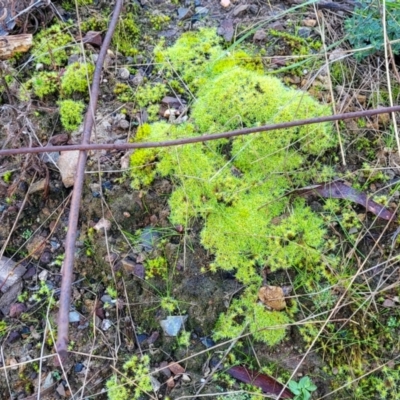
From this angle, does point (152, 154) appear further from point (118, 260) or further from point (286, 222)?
point (286, 222)

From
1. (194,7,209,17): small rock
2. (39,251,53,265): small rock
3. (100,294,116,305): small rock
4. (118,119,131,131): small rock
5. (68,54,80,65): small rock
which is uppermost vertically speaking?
(194,7,209,17): small rock

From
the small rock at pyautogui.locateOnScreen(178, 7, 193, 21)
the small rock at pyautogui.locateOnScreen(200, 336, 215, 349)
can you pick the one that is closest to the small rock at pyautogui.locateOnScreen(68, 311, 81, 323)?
the small rock at pyautogui.locateOnScreen(200, 336, 215, 349)

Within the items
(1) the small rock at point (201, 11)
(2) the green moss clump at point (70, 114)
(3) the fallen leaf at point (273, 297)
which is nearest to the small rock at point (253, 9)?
(1) the small rock at point (201, 11)

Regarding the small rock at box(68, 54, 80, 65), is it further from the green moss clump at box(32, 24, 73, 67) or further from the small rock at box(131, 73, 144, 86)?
the small rock at box(131, 73, 144, 86)

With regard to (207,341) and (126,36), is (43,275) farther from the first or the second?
(126,36)

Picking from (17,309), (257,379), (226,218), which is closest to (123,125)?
(226,218)
